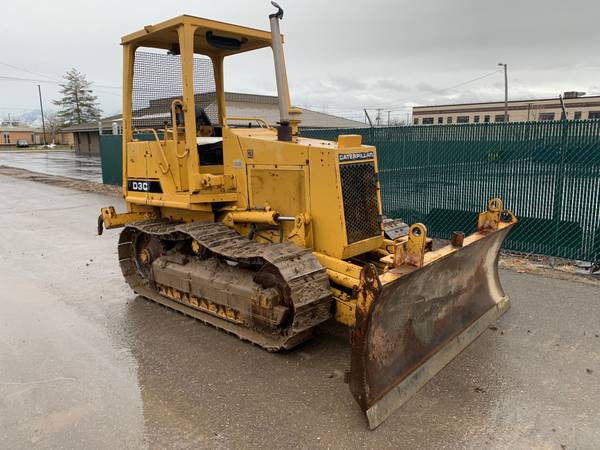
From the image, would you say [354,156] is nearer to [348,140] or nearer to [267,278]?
[348,140]

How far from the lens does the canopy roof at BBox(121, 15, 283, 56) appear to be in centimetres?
504

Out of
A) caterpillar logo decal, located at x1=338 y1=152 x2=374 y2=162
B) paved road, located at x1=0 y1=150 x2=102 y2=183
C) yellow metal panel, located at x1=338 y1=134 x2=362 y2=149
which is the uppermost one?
yellow metal panel, located at x1=338 y1=134 x2=362 y2=149

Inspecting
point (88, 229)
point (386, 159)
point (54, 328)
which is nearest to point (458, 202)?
point (386, 159)

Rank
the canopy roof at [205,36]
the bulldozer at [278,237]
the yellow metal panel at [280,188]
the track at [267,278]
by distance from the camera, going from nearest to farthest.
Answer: the bulldozer at [278,237], the track at [267,278], the yellow metal panel at [280,188], the canopy roof at [205,36]

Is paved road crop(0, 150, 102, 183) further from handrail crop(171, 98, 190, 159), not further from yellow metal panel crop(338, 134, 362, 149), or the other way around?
yellow metal panel crop(338, 134, 362, 149)

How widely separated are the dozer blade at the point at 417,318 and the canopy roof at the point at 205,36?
3.43m

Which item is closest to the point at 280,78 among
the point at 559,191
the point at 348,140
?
the point at 348,140

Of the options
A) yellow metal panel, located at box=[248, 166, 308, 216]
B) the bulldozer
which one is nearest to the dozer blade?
the bulldozer

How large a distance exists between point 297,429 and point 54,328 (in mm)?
3276

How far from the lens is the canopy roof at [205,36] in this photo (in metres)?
5.04

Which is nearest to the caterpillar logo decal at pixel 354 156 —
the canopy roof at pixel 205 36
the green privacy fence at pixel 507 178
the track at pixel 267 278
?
the track at pixel 267 278

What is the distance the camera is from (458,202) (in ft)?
27.6

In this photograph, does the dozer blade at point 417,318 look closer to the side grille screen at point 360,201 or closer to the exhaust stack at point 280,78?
the side grille screen at point 360,201

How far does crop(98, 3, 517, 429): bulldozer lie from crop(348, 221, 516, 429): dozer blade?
0.05 feet
